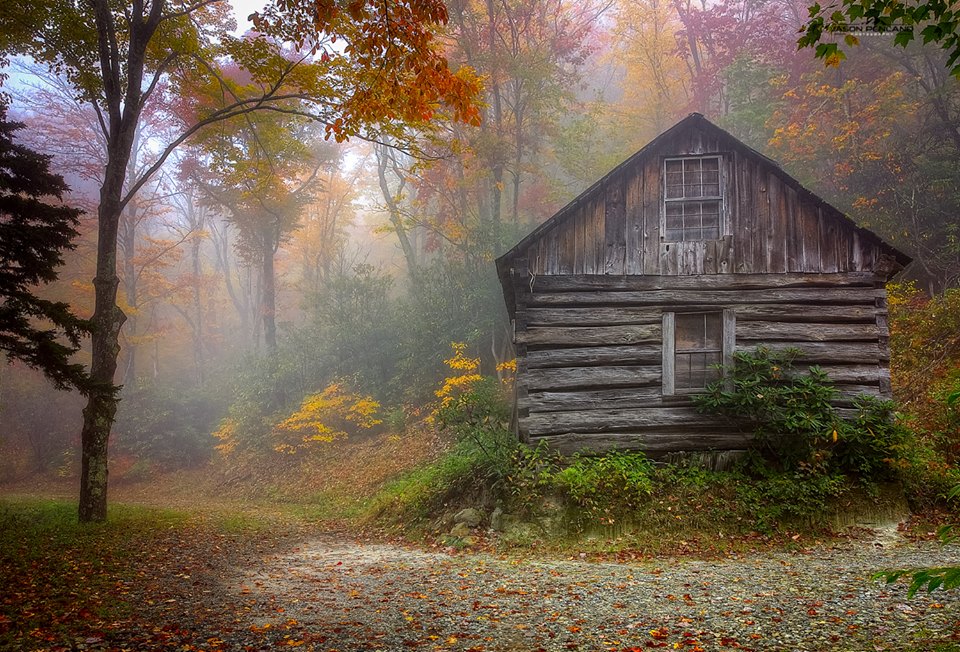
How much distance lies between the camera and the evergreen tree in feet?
23.2

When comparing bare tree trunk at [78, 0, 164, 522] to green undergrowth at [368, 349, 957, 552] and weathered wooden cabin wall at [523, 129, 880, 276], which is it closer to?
green undergrowth at [368, 349, 957, 552]

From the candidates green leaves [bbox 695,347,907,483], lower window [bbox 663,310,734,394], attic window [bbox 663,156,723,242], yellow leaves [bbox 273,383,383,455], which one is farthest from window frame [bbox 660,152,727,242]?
yellow leaves [bbox 273,383,383,455]

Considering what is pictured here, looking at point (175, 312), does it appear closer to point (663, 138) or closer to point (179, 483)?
point (179, 483)

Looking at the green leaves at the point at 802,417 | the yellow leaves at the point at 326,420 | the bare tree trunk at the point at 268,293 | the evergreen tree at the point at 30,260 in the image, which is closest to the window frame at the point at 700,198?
the green leaves at the point at 802,417

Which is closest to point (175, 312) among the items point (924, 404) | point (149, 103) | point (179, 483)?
point (149, 103)

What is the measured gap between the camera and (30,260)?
754 cm

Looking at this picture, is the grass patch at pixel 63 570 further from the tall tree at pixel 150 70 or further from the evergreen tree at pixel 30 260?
the evergreen tree at pixel 30 260

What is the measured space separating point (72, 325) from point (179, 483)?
53.9 feet

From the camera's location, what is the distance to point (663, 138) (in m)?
11.3

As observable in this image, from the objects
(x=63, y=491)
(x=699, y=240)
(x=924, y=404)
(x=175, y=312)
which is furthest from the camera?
(x=175, y=312)

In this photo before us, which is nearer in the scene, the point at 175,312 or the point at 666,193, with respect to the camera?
the point at 666,193

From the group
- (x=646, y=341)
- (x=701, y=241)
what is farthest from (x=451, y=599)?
(x=701, y=241)

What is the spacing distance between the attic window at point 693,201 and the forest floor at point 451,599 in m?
5.98

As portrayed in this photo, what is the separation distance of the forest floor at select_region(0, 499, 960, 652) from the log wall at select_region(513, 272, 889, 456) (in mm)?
2779
